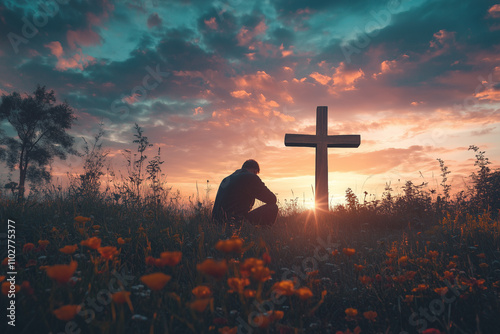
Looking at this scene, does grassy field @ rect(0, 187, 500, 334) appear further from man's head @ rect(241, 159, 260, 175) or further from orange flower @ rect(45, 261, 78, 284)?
man's head @ rect(241, 159, 260, 175)

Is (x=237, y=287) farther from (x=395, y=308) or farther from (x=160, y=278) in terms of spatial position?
(x=395, y=308)

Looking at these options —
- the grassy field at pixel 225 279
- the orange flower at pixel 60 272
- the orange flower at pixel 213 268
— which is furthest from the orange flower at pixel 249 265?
the orange flower at pixel 60 272

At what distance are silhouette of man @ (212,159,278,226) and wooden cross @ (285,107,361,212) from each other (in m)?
2.41

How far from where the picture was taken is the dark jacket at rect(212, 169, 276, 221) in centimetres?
560

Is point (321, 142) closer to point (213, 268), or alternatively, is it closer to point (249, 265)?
point (249, 265)

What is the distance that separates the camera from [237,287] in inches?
55.0

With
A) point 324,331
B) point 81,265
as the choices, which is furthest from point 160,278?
point 81,265

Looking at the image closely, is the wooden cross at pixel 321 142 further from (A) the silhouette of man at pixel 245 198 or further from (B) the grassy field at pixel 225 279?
(B) the grassy field at pixel 225 279

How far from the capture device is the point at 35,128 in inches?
813

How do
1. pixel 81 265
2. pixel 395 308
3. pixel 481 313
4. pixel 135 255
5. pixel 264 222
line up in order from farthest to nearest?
pixel 264 222 → pixel 135 255 → pixel 81 265 → pixel 395 308 → pixel 481 313

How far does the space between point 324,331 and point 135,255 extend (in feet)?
6.91

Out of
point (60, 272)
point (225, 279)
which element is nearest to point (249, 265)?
point (60, 272)

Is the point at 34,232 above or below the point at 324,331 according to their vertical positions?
above

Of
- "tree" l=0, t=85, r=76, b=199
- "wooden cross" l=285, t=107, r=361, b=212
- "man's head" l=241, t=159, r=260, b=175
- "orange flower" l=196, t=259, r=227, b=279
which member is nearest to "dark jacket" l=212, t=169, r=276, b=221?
"man's head" l=241, t=159, r=260, b=175
